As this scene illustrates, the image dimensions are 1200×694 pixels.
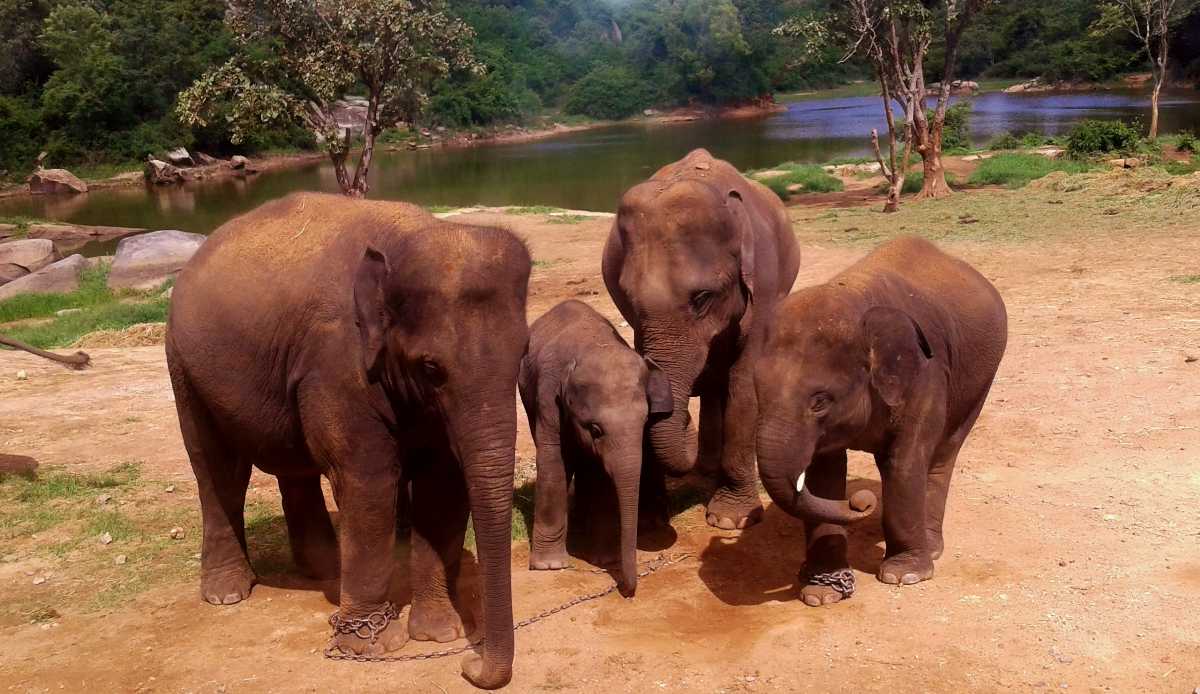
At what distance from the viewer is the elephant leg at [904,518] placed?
210 inches

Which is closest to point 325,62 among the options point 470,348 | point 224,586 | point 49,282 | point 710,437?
point 49,282

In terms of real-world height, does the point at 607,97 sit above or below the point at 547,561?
above

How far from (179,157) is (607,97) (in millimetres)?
39144

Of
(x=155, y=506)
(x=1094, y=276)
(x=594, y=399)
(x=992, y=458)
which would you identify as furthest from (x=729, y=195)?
(x=1094, y=276)

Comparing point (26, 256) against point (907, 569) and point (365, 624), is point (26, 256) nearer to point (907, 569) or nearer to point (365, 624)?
point (365, 624)

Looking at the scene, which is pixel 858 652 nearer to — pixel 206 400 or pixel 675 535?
pixel 675 535

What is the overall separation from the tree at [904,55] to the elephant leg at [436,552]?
18.6 meters

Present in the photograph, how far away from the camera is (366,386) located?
4504mm

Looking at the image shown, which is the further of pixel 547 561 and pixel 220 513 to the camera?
pixel 547 561

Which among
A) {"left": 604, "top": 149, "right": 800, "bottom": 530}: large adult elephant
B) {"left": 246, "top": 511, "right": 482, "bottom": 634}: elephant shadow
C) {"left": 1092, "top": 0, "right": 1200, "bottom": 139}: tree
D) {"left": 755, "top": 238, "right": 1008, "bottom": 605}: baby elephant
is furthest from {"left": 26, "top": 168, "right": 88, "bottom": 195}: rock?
{"left": 755, "top": 238, "right": 1008, "bottom": 605}: baby elephant

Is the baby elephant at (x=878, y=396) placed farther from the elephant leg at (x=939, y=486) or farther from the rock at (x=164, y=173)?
the rock at (x=164, y=173)

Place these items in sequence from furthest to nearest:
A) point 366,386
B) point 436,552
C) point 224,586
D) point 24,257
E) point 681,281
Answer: point 24,257
point 681,281
point 224,586
point 436,552
point 366,386

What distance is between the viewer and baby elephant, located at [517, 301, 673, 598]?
18.7 feet

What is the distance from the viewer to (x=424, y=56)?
21.4m
